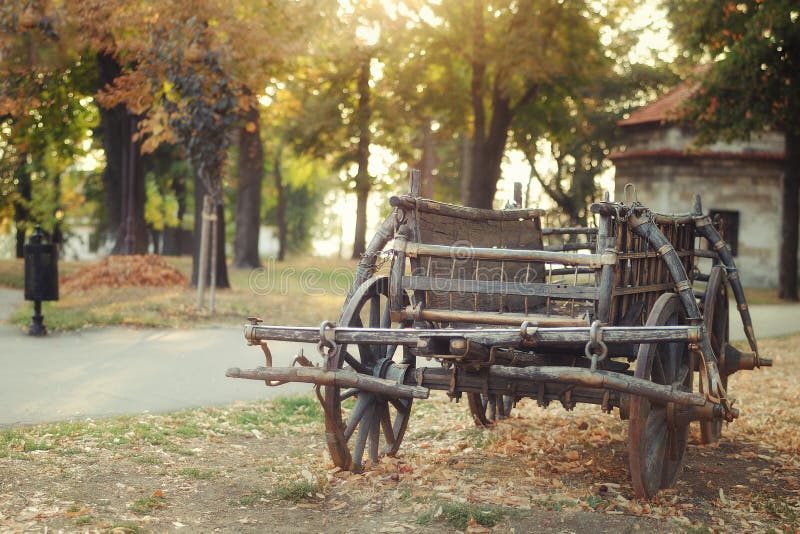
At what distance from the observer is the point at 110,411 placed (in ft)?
24.3

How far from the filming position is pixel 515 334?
4.75 m

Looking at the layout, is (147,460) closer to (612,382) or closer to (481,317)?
(481,317)

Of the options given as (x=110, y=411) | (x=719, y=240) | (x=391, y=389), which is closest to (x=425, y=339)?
(x=391, y=389)

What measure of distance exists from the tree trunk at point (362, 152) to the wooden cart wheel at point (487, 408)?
58.3 ft

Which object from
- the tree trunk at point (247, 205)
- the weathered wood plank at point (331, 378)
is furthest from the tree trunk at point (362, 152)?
the weathered wood plank at point (331, 378)

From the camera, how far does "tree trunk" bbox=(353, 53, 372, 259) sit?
27.2 m

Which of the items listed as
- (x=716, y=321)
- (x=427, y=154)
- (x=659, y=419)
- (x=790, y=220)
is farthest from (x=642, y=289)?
(x=427, y=154)

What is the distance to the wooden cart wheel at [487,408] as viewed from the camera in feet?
23.1

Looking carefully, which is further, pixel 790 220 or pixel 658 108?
pixel 658 108

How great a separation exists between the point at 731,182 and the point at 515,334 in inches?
999

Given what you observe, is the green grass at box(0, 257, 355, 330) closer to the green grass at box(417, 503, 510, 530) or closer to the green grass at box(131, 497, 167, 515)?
the green grass at box(131, 497, 167, 515)

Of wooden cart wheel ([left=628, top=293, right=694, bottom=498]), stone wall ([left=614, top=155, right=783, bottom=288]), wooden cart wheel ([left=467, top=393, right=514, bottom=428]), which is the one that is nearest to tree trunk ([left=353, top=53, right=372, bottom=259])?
stone wall ([left=614, top=155, right=783, bottom=288])

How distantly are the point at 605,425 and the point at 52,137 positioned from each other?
20408 mm

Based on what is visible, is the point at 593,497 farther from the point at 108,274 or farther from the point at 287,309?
the point at 108,274
